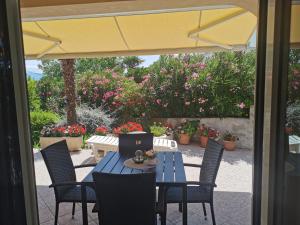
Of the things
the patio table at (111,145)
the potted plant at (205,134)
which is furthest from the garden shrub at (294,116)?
the potted plant at (205,134)

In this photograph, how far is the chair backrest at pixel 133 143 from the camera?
436cm

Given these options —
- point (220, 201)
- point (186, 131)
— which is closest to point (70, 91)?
point (186, 131)

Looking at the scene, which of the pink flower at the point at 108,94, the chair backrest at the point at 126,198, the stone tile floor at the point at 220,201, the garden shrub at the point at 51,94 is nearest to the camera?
the chair backrest at the point at 126,198

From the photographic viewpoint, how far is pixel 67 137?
26.0 ft

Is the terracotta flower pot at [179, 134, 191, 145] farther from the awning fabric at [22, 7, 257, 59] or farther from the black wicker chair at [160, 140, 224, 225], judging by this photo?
the black wicker chair at [160, 140, 224, 225]

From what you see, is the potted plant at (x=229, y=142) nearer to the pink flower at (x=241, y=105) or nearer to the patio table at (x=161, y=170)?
the pink flower at (x=241, y=105)

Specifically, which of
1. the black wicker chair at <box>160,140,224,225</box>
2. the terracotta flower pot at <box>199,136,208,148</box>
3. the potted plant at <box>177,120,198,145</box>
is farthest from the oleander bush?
the black wicker chair at <box>160,140,224,225</box>

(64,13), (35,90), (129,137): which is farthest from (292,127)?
(35,90)

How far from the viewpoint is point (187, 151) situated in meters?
7.95

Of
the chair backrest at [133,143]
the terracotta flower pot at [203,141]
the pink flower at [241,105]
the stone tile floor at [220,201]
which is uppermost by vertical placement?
the pink flower at [241,105]

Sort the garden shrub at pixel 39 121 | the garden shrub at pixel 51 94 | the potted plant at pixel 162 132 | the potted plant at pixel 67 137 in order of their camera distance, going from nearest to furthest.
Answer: the potted plant at pixel 67 137 < the potted plant at pixel 162 132 < the garden shrub at pixel 39 121 < the garden shrub at pixel 51 94

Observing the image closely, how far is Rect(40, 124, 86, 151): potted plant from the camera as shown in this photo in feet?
25.9

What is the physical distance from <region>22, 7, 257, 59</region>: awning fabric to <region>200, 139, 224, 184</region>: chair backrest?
1710 mm

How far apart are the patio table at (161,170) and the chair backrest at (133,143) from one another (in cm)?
21
